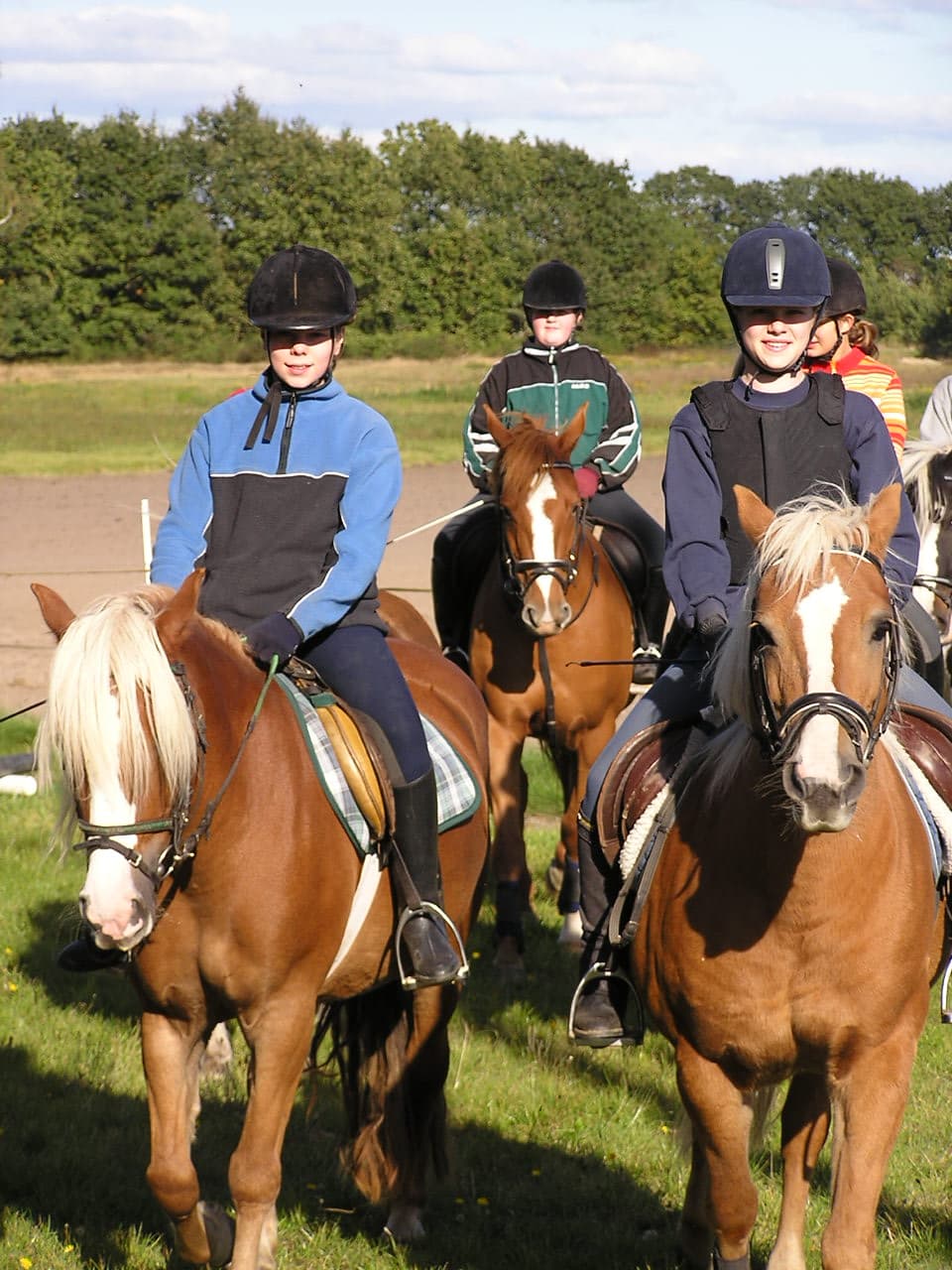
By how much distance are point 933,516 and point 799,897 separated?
162 inches

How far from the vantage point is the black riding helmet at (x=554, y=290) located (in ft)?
28.5

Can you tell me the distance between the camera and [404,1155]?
16.5 ft

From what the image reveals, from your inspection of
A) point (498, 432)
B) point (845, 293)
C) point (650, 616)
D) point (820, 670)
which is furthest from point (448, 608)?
point (820, 670)

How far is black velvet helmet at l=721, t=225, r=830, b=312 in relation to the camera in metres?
4.44

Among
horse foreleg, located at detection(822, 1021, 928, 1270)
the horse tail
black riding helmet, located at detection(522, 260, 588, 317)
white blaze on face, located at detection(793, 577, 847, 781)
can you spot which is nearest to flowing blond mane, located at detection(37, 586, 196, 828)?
white blaze on face, located at detection(793, 577, 847, 781)

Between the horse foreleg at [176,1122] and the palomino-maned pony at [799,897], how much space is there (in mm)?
1318

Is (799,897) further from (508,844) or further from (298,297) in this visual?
(508,844)

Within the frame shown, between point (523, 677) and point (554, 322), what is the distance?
6.96 feet

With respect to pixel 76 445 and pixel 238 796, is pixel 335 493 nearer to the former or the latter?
pixel 238 796

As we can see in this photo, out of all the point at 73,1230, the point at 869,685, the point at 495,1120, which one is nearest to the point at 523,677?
the point at 495,1120

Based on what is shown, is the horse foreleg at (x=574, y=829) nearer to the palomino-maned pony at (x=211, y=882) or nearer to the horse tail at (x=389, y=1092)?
the horse tail at (x=389, y=1092)

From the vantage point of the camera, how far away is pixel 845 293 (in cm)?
698

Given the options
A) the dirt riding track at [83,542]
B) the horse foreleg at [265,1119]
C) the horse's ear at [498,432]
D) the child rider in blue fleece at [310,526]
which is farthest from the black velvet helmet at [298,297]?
the dirt riding track at [83,542]

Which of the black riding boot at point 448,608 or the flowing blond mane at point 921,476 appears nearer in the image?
the flowing blond mane at point 921,476
